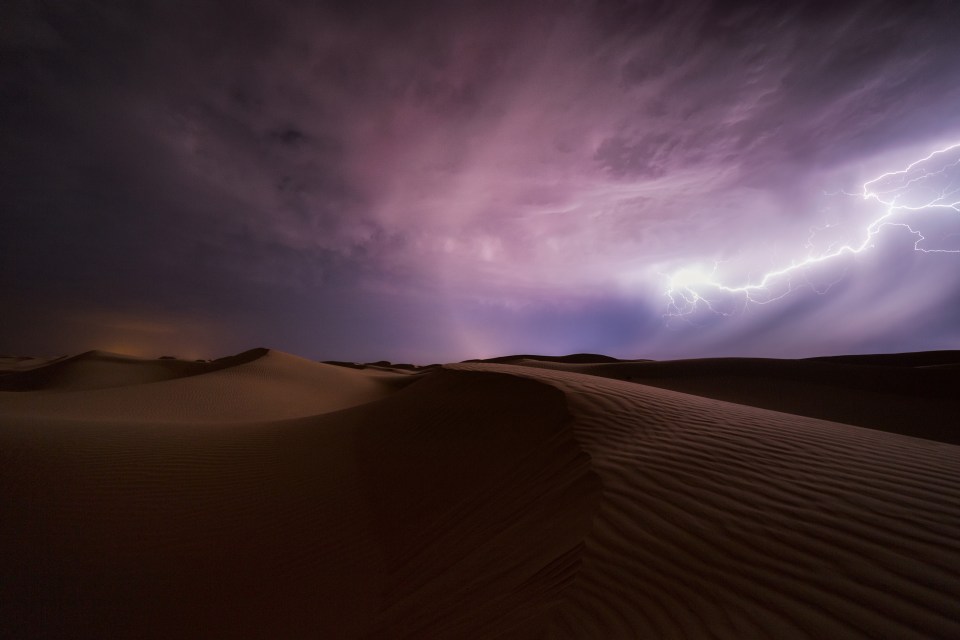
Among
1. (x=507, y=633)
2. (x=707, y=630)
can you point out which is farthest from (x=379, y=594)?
(x=707, y=630)

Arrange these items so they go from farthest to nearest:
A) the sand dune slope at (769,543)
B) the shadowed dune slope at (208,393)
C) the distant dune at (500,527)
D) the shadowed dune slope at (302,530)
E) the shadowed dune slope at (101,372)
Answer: the shadowed dune slope at (101,372)
the shadowed dune slope at (208,393)
the shadowed dune slope at (302,530)
the distant dune at (500,527)
the sand dune slope at (769,543)

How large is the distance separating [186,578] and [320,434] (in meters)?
5.27

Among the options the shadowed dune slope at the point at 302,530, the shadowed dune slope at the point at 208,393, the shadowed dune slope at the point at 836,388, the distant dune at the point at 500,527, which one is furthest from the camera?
the shadowed dune slope at the point at 836,388

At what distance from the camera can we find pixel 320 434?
8.91m

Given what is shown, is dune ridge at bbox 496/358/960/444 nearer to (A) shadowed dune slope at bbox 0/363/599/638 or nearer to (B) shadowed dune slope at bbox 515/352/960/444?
(B) shadowed dune slope at bbox 515/352/960/444

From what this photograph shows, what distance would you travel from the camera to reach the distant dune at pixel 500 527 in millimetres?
2092

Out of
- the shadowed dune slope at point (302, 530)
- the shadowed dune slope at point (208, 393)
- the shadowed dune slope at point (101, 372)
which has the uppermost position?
the shadowed dune slope at point (101, 372)

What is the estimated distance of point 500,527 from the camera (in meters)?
3.42

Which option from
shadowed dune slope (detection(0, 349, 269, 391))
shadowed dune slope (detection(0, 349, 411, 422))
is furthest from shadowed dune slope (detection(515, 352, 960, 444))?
shadowed dune slope (detection(0, 349, 269, 391))

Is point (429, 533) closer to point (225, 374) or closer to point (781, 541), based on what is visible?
point (781, 541)

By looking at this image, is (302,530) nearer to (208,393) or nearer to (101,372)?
(208,393)

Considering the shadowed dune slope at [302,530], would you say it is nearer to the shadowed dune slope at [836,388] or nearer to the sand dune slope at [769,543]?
the sand dune slope at [769,543]

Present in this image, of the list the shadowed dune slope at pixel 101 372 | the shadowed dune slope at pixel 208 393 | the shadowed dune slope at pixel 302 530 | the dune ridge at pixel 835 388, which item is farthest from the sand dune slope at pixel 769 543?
the shadowed dune slope at pixel 101 372

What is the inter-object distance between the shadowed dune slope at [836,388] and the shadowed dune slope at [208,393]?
16.5m
